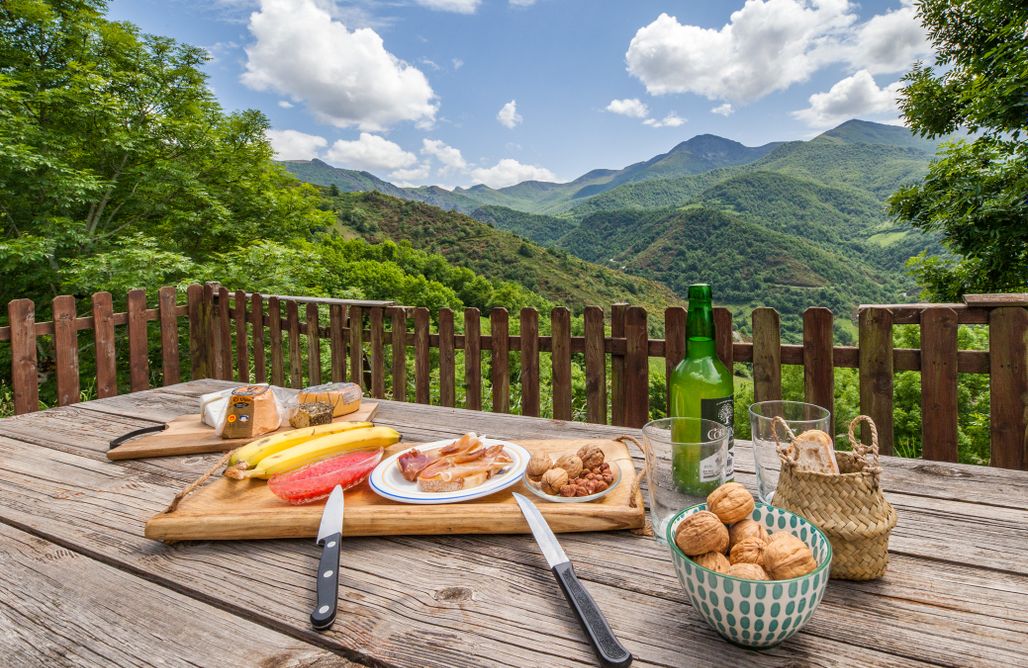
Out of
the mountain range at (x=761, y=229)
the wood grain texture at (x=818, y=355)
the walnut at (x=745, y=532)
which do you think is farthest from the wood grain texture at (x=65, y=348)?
the mountain range at (x=761, y=229)

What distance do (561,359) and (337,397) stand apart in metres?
1.85

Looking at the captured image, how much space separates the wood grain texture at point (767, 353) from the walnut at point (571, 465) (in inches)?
80.3

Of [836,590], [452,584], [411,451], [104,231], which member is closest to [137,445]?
[411,451]

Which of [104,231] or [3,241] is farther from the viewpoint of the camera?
[104,231]

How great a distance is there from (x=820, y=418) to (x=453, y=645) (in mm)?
695

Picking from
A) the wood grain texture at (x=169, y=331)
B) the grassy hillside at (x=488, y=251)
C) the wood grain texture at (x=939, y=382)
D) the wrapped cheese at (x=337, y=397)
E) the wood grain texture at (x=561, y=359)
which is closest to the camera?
the wrapped cheese at (x=337, y=397)

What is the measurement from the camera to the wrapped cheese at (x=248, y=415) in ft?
4.83

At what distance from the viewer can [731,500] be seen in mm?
694

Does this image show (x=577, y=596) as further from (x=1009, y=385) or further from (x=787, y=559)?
(x=1009, y=385)

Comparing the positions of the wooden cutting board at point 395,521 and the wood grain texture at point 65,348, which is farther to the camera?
the wood grain texture at point 65,348

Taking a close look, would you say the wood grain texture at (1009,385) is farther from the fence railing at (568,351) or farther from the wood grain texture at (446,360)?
the wood grain texture at (446,360)

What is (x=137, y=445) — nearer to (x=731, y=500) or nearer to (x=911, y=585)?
(x=731, y=500)

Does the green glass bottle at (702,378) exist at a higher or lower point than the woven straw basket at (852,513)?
higher

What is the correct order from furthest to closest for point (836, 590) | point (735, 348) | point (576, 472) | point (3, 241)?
point (3, 241) → point (735, 348) → point (576, 472) → point (836, 590)
